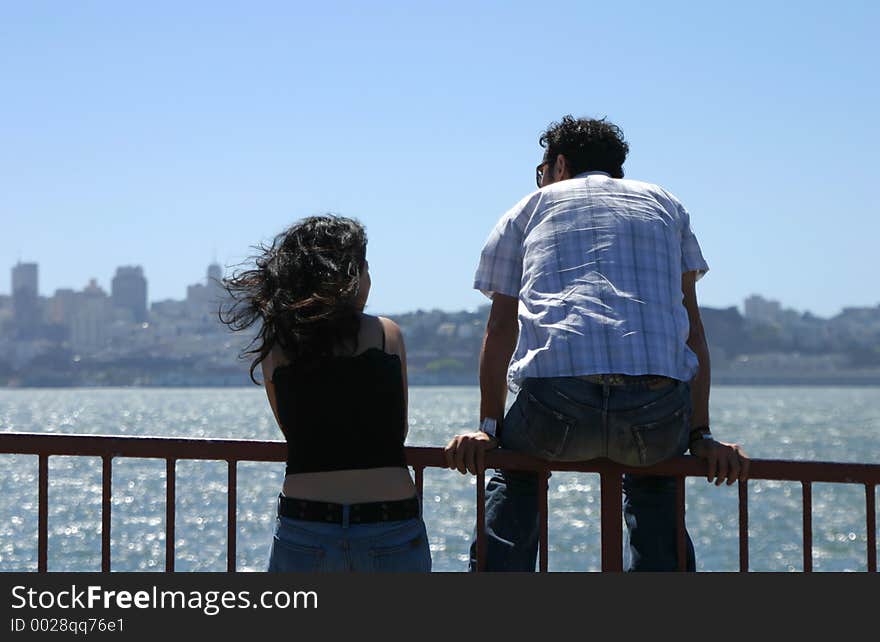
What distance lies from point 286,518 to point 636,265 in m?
1.35

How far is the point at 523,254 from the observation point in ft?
13.2

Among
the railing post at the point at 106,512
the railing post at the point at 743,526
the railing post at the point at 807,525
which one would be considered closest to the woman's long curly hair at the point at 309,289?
the railing post at the point at 106,512

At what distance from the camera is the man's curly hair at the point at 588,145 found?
419cm

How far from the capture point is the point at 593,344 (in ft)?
12.1

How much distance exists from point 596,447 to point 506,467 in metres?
0.39

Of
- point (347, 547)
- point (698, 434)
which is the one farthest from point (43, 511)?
point (698, 434)

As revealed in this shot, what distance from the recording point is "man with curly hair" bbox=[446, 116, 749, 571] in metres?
3.72

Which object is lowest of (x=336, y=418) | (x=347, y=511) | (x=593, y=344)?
(x=347, y=511)

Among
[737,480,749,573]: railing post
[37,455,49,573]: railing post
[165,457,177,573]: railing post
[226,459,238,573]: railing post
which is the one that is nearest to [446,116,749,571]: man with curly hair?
[737,480,749,573]: railing post

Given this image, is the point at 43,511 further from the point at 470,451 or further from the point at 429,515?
the point at 429,515

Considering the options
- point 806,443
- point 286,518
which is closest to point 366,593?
point 286,518

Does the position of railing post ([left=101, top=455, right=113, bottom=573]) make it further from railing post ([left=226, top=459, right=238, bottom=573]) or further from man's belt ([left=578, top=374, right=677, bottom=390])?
man's belt ([left=578, top=374, right=677, bottom=390])

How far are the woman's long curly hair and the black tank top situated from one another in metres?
0.06

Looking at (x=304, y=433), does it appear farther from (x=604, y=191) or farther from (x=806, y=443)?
(x=806, y=443)
